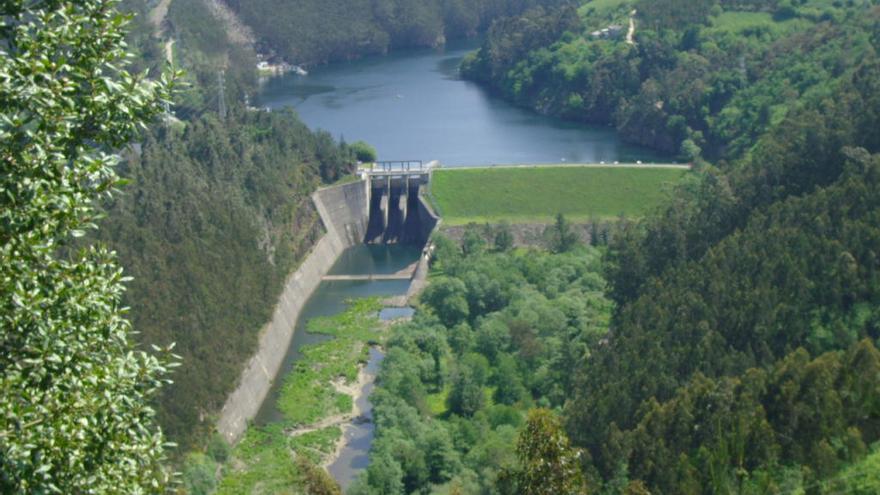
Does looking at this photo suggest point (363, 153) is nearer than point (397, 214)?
No

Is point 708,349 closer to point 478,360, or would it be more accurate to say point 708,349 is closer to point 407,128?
point 478,360

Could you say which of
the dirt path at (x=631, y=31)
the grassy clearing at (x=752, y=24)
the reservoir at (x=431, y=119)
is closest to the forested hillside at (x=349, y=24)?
the reservoir at (x=431, y=119)

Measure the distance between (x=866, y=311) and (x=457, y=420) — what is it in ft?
35.3

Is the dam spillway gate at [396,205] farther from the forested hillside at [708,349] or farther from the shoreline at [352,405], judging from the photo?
the shoreline at [352,405]

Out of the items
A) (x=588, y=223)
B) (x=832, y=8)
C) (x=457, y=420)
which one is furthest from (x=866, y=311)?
(x=832, y=8)

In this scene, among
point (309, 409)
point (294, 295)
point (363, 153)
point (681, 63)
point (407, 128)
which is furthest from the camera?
point (681, 63)

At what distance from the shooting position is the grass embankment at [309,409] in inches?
1334

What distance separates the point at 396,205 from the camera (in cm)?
6072

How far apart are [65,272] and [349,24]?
102m

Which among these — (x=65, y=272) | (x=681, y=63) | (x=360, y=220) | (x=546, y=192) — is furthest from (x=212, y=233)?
(x=681, y=63)

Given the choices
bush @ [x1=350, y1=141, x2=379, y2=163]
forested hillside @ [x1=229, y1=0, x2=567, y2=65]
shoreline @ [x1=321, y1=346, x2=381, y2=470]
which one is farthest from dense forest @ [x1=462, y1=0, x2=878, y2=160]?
shoreline @ [x1=321, y1=346, x2=381, y2=470]

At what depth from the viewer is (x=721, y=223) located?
42125mm

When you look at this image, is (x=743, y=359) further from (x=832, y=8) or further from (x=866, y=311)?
(x=832, y=8)

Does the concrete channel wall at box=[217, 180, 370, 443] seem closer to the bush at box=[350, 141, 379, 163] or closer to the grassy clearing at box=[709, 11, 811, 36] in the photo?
the bush at box=[350, 141, 379, 163]
